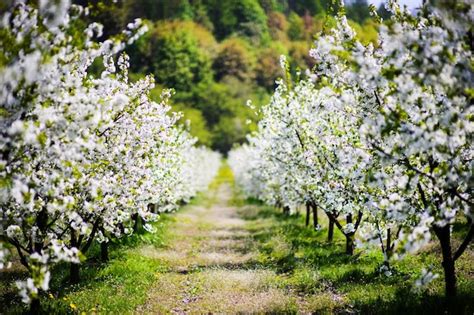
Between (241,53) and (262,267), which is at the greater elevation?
(241,53)

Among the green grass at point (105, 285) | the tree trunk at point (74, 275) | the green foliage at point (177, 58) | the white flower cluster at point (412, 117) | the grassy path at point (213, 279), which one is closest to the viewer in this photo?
the white flower cluster at point (412, 117)

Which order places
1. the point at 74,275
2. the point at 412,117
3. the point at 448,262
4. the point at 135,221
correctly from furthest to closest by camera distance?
1. the point at 135,221
2. the point at 74,275
3. the point at 448,262
4. the point at 412,117

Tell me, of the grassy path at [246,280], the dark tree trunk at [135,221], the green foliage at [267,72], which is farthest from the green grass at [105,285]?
the green foliage at [267,72]

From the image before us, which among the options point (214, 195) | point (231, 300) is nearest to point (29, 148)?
point (231, 300)

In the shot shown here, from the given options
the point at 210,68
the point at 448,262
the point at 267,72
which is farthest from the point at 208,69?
the point at 448,262

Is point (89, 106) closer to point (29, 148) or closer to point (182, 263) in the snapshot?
point (29, 148)

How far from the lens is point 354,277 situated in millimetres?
16922

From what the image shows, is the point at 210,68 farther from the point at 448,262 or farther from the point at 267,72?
the point at 448,262

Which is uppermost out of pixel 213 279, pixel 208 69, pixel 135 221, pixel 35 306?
pixel 208 69

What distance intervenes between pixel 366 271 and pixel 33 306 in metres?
11.2

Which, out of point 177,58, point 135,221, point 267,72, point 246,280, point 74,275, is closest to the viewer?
point 74,275

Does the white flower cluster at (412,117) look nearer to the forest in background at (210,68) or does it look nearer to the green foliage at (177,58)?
the forest in background at (210,68)

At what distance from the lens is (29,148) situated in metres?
10.8

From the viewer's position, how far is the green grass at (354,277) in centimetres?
1281
